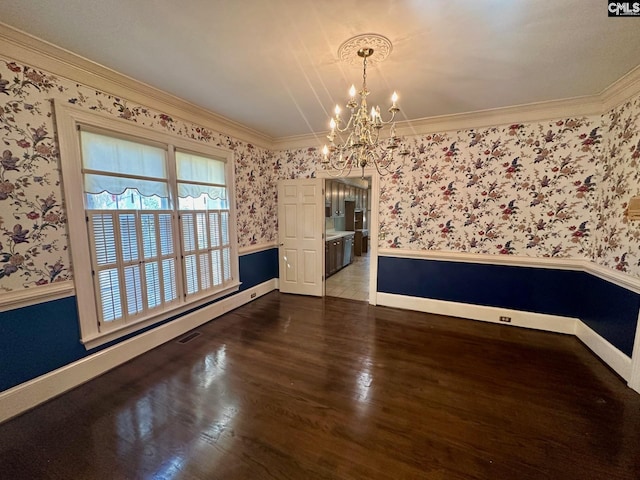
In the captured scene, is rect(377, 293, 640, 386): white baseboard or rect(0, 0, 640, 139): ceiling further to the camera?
rect(377, 293, 640, 386): white baseboard

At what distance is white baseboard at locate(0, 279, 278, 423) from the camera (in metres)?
1.87

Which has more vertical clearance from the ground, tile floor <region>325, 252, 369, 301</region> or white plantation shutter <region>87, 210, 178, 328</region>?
white plantation shutter <region>87, 210, 178, 328</region>

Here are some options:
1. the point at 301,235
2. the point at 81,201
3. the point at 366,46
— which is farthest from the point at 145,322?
the point at 366,46

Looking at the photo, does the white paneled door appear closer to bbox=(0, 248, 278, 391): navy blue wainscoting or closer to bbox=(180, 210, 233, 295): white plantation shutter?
bbox=(180, 210, 233, 295): white plantation shutter

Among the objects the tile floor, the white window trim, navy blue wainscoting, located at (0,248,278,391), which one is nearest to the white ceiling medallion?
the white window trim

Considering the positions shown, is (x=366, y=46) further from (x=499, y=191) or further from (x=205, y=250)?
(x=205, y=250)

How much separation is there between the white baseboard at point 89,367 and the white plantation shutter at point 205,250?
358 mm

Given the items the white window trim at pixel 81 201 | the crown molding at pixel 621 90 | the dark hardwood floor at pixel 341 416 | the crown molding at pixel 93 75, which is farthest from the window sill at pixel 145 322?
the crown molding at pixel 621 90

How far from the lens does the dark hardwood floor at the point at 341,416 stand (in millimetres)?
1510

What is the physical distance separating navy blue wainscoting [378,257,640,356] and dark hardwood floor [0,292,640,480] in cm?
38

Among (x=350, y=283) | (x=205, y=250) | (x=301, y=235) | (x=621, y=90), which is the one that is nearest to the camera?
(x=621, y=90)

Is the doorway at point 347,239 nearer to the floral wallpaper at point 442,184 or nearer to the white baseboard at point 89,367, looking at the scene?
the floral wallpaper at point 442,184

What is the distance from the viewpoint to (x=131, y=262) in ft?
8.34

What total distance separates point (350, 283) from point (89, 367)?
4.07 meters
